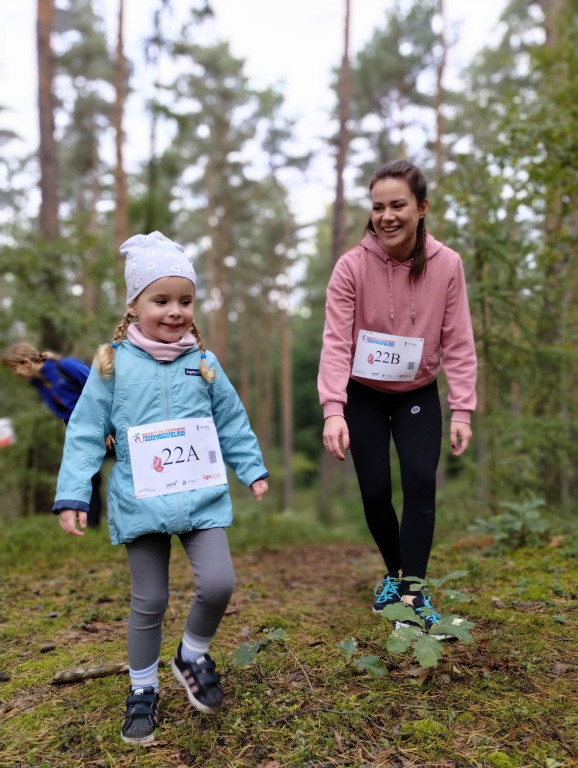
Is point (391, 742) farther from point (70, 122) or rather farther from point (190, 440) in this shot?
point (70, 122)

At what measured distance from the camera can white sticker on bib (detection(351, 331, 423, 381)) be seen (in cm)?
301

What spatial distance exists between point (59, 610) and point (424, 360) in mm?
2669

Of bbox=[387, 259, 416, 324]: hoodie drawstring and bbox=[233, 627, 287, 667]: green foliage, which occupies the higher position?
bbox=[387, 259, 416, 324]: hoodie drawstring

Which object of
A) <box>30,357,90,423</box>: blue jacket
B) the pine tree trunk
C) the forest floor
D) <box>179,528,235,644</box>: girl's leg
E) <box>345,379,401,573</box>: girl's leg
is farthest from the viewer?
the pine tree trunk

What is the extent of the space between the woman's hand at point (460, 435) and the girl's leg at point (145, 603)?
57.8 inches

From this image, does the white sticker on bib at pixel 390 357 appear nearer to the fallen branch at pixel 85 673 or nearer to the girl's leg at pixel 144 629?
the girl's leg at pixel 144 629

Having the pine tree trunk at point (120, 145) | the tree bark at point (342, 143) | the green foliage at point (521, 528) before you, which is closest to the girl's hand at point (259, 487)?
the green foliage at point (521, 528)

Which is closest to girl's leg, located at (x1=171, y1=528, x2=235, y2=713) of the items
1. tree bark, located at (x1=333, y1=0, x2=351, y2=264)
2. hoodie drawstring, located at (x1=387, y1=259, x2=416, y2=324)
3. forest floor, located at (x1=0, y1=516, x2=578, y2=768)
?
forest floor, located at (x1=0, y1=516, x2=578, y2=768)

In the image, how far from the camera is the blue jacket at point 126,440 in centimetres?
228

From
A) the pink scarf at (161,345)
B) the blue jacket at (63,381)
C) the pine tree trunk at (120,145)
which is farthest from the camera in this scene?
the pine tree trunk at (120,145)

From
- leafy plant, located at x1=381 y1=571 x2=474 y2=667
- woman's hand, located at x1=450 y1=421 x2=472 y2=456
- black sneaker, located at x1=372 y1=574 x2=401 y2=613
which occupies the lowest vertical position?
black sneaker, located at x1=372 y1=574 x2=401 y2=613

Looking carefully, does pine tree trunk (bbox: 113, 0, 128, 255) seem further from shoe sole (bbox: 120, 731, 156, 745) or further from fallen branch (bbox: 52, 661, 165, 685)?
shoe sole (bbox: 120, 731, 156, 745)

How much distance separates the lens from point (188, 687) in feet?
7.82

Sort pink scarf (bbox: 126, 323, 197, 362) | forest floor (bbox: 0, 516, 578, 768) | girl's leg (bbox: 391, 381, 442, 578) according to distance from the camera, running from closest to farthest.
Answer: forest floor (bbox: 0, 516, 578, 768), pink scarf (bbox: 126, 323, 197, 362), girl's leg (bbox: 391, 381, 442, 578)
